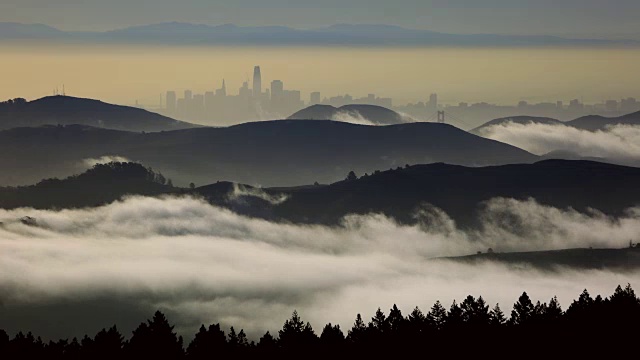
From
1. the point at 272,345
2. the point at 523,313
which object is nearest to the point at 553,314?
the point at 523,313

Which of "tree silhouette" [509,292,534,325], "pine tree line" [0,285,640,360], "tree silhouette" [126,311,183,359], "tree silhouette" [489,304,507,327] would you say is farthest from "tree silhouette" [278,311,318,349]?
"tree silhouette" [509,292,534,325]

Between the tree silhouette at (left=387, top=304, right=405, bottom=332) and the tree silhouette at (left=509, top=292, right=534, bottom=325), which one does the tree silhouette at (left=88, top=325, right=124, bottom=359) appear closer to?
the tree silhouette at (left=387, top=304, right=405, bottom=332)

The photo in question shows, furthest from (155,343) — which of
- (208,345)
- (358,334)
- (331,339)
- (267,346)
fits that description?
(358,334)

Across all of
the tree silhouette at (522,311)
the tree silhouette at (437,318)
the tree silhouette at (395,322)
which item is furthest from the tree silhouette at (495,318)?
the tree silhouette at (395,322)

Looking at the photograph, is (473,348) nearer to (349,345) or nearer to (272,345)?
(349,345)

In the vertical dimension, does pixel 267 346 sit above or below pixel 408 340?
Result: below

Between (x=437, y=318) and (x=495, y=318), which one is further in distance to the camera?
(x=437, y=318)

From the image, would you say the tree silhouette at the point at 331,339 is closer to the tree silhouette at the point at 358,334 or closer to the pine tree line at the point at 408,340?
the pine tree line at the point at 408,340

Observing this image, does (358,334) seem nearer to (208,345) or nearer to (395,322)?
(395,322)

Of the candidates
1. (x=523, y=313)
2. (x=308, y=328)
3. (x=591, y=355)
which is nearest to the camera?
(x=591, y=355)

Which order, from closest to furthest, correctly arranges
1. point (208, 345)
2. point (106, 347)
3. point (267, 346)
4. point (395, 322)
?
1. point (106, 347)
2. point (208, 345)
3. point (267, 346)
4. point (395, 322)

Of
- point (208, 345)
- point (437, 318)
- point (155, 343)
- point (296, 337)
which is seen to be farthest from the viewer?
point (437, 318)
